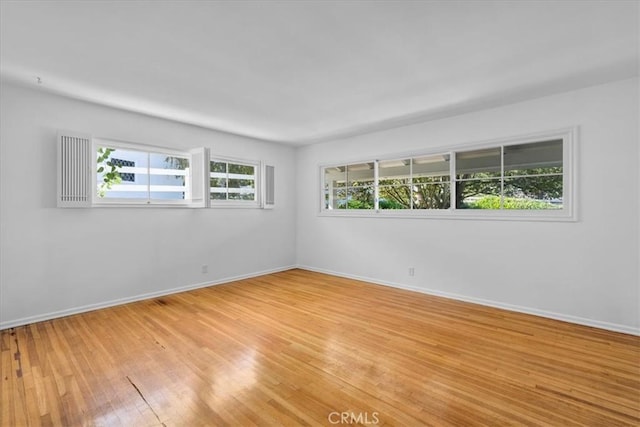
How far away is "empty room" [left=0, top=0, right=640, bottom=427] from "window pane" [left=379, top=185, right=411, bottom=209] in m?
0.02

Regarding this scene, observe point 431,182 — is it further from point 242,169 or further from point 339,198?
point 242,169

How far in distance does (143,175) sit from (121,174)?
0.87 ft

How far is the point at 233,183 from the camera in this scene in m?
5.32

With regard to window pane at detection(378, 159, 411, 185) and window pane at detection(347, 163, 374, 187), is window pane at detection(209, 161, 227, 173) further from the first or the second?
window pane at detection(378, 159, 411, 185)

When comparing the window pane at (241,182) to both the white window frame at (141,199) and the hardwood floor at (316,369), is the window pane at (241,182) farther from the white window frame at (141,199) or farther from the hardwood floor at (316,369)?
the hardwood floor at (316,369)

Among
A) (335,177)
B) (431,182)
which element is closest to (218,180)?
(335,177)

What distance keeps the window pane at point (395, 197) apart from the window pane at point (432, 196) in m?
0.12

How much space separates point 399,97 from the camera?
347 centimetres

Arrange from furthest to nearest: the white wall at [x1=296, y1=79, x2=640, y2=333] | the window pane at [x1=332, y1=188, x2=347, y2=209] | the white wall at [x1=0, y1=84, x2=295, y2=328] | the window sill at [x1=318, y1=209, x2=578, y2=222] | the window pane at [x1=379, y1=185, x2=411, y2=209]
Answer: the window pane at [x1=332, y1=188, x2=347, y2=209] < the window pane at [x1=379, y1=185, x2=411, y2=209] < the window sill at [x1=318, y1=209, x2=578, y2=222] < the white wall at [x1=0, y1=84, x2=295, y2=328] < the white wall at [x1=296, y1=79, x2=640, y2=333]

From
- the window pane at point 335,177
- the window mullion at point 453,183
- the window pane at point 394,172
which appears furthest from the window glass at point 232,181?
the window mullion at point 453,183

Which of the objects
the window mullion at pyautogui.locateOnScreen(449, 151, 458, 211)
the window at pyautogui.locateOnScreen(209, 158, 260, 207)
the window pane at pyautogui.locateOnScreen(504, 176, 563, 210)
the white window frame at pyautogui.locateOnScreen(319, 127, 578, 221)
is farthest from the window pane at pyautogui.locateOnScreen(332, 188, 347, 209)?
the window pane at pyautogui.locateOnScreen(504, 176, 563, 210)

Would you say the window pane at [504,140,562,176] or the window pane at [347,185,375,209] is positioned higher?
the window pane at [504,140,562,176]

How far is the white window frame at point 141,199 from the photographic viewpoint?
372 centimetres

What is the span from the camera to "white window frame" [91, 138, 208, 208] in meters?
3.72
